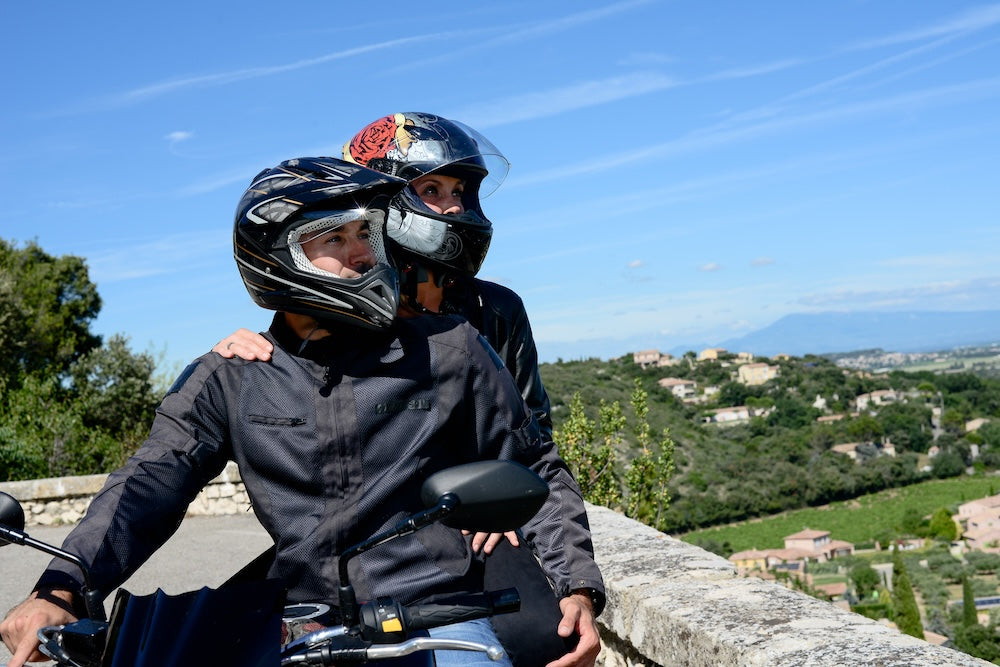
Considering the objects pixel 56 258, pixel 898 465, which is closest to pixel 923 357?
pixel 898 465

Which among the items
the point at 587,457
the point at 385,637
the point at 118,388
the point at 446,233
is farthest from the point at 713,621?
the point at 118,388

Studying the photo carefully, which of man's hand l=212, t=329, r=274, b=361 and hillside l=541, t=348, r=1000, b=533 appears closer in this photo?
man's hand l=212, t=329, r=274, b=361

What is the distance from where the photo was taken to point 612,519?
6.03 meters

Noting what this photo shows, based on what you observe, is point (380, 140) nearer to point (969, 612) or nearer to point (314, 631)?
point (314, 631)

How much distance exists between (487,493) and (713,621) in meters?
2.07

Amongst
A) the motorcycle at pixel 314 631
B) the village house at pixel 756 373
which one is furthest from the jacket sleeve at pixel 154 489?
the village house at pixel 756 373

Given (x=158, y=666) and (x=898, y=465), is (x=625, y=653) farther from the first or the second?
(x=898, y=465)

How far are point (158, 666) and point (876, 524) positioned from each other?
70.2 metres

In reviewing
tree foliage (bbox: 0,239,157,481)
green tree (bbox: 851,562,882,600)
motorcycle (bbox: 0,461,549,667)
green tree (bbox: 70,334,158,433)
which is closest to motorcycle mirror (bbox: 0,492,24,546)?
motorcycle (bbox: 0,461,549,667)

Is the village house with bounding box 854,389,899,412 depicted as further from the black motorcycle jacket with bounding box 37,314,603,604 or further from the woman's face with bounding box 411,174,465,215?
the black motorcycle jacket with bounding box 37,314,603,604

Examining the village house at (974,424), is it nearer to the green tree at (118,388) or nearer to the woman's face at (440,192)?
the green tree at (118,388)

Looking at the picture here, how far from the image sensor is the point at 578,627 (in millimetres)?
2336

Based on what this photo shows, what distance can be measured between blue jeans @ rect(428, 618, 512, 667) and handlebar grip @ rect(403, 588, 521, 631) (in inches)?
4.6

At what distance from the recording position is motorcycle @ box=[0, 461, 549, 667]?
1446mm
